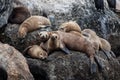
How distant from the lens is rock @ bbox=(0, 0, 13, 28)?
12.9 metres

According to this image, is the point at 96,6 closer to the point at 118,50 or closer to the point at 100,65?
the point at 118,50

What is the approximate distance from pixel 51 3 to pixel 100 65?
442 centimetres

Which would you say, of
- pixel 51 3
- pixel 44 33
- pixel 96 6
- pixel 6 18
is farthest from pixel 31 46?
pixel 96 6

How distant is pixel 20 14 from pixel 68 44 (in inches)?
99.8

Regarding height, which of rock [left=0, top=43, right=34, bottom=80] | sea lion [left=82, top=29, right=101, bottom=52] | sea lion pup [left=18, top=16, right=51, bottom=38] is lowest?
sea lion [left=82, top=29, right=101, bottom=52]

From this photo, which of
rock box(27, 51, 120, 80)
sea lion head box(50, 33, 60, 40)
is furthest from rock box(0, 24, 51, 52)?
rock box(27, 51, 120, 80)

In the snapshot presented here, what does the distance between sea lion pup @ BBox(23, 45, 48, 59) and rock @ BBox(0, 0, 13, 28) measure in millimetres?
1293

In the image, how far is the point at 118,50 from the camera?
1658 centimetres

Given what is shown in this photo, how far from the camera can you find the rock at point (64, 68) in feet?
36.7

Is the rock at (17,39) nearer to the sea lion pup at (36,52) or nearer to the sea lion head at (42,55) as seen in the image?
the sea lion pup at (36,52)

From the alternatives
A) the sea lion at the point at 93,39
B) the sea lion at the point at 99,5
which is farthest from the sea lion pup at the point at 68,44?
the sea lion at the point at 99,5

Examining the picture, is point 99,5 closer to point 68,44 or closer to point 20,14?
point 20,14

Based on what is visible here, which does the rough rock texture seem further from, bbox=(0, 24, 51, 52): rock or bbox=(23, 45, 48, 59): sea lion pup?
bbox=(23, 45, 48, 59): sea lion pup

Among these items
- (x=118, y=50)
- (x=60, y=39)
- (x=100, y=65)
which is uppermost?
(x=60, y=39)
